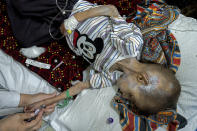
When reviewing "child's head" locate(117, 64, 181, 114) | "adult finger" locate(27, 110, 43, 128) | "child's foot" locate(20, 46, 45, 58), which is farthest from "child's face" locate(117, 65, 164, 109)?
"child's foot" locate(20, 46, 45, 58)

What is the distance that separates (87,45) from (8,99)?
69 cm

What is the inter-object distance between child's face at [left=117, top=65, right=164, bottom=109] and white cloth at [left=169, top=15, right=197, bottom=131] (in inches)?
11.7

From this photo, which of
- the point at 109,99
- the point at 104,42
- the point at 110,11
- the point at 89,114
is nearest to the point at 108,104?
the point at 109,99

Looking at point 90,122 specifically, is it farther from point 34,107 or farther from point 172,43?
point 172,43

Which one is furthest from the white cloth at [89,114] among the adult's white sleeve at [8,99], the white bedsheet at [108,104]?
the adult's white sleeve at [8,99]

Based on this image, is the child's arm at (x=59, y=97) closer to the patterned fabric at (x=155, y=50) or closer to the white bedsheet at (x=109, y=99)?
the white bedsheet at (x=109, y=99)

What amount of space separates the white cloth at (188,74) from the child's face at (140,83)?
0.30 meters

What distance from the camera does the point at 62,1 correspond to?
1.29 metres

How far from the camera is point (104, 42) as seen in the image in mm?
1161

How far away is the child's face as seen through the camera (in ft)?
3.16

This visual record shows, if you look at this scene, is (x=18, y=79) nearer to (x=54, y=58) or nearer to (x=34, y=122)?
(x=54, y=58)

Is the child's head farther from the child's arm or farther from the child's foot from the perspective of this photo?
the child's foot

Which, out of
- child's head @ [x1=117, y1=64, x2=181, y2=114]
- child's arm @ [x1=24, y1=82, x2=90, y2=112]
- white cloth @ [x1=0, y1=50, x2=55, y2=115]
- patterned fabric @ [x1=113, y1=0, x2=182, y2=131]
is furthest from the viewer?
white cloth @ [x1=0, y1=50, x2=55, y2=115]

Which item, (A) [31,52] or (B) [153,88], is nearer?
(B) [153,88]
